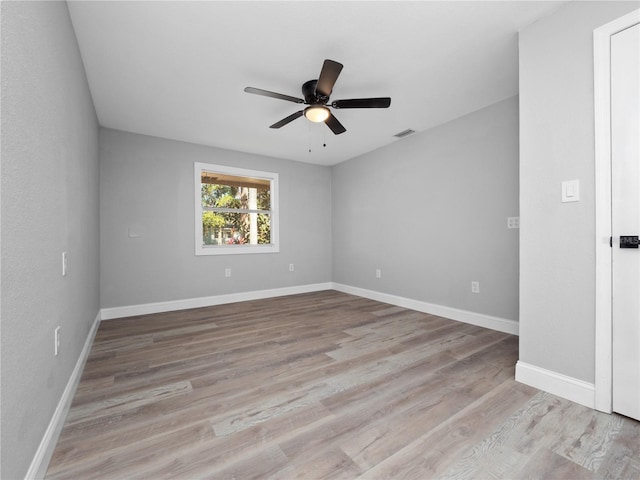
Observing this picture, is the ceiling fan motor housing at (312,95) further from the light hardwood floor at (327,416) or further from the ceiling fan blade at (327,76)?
the light hardwood floor at (327,416)

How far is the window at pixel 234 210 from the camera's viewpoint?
4.28m

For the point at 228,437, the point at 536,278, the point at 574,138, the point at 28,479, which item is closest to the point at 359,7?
the point at 574,138

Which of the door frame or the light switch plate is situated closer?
the door frame

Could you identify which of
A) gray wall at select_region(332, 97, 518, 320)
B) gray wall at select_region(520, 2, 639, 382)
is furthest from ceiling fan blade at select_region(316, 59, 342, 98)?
gray wall at select_region(332, 97, 518, 320)

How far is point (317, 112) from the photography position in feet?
8.14

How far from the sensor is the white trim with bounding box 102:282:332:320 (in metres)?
3.61

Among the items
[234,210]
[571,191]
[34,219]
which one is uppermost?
[234,210]

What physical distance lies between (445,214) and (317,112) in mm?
2068

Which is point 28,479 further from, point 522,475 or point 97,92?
→ point 97,92

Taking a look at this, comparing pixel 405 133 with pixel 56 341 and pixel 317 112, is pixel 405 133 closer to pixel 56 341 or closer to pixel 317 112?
pixel 317 112

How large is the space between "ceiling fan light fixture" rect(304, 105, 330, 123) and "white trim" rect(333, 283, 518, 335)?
2.65 metres

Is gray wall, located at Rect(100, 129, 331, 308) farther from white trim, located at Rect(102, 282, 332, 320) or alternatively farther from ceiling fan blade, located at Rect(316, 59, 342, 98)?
ceiling fan blade, located at Rect(316, 59, 342, 98)

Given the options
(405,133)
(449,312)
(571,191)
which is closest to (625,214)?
(571,191)

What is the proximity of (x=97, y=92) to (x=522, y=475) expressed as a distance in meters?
4.17
